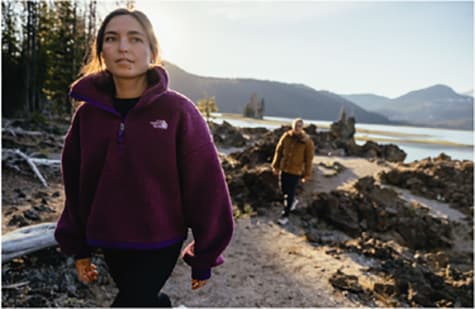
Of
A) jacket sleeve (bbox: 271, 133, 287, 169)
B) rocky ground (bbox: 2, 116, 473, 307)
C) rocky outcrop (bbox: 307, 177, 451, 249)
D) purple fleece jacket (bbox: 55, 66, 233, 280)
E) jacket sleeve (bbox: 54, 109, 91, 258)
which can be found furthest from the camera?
rocky outcrop (bbox: 307, 177, 451, 249)

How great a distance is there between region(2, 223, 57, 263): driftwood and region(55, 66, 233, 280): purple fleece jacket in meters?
3.00

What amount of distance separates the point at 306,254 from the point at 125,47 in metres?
5.15

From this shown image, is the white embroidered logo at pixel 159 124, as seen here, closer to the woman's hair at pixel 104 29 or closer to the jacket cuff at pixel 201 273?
the woman's hair at pixel 104 29

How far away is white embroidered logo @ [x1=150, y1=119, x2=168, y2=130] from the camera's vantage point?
1.47m

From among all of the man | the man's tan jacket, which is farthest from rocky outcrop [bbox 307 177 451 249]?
the man's tan jacket

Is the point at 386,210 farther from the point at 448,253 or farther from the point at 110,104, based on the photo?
the point at 110,104

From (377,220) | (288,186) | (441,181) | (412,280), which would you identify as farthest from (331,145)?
(412,280)

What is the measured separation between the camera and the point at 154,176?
1.47 meters

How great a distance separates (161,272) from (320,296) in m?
3.42

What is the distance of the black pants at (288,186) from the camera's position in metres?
7.28

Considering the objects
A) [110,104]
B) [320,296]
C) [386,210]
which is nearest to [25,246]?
[110,104]

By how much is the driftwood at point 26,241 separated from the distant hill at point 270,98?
13433 centimetres

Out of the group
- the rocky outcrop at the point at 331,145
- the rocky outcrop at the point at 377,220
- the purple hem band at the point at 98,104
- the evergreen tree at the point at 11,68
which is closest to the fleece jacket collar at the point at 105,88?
the purple hem band at the point at 98,104

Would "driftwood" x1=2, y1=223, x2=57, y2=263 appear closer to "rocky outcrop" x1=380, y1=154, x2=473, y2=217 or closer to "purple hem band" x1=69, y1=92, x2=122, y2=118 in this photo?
"purple hem band" x1=69, y1=92, x2=122, y2=118
